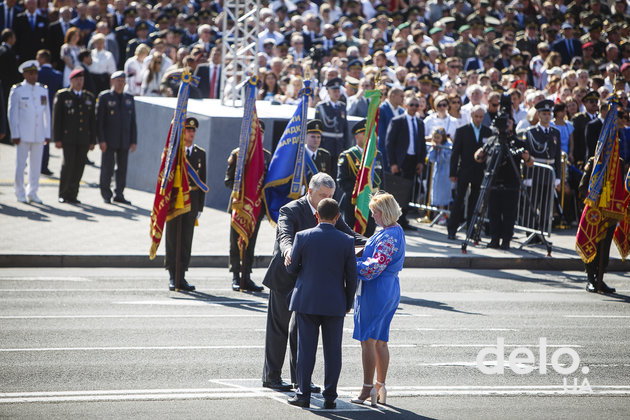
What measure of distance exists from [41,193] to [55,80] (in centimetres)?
369

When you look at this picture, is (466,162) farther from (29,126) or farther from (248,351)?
(248,351)

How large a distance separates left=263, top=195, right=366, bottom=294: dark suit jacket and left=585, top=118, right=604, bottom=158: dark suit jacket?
432 inches

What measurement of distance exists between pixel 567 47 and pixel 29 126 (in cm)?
1585

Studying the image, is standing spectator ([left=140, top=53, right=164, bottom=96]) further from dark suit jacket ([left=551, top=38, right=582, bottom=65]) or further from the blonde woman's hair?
the blonde woman's hair

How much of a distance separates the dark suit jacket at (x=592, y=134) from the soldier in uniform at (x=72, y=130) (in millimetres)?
9545

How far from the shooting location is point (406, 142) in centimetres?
1848

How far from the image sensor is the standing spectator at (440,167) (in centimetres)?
1902

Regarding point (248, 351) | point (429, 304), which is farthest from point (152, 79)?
point (248, 351)

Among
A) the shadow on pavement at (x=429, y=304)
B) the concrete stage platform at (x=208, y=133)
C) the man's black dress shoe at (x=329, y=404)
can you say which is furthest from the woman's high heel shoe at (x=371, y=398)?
the concrete stage platform at (x=208, y=133)

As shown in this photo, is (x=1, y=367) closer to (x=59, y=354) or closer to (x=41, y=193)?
(x=59, y=354)

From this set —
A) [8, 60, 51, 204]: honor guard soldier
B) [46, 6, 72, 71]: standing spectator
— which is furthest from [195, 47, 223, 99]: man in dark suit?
[8, 60, 51, 204]: honor guard soldier

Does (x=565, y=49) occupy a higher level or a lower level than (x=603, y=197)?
higher

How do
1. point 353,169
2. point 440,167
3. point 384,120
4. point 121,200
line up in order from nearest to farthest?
point 353,169
point 440,167
point 384,120
point 121,200

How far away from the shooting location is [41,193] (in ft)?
64.8
